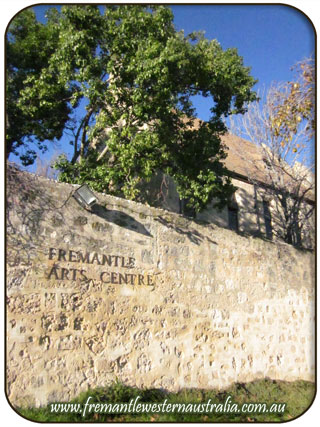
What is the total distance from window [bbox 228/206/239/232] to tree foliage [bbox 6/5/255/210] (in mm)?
5688

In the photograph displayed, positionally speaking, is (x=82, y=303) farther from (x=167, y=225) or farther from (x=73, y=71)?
(x=73, y=71)

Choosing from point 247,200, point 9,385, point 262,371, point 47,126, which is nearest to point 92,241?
point 9,385

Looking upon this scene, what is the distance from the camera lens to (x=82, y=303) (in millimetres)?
5824

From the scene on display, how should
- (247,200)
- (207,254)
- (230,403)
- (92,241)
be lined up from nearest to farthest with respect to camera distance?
(92,241) → (230,403) → (207,254) → (247,200)

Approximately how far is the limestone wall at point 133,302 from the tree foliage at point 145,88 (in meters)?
1.95

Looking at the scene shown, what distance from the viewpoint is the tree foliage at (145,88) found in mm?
8656

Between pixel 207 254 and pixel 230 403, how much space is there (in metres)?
2.83

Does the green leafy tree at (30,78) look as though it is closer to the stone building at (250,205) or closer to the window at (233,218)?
the stone building at (250,205)

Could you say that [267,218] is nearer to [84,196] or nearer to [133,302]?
[133,302]

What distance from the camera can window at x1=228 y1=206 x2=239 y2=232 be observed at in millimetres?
15203

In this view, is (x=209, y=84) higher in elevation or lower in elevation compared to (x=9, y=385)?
higher

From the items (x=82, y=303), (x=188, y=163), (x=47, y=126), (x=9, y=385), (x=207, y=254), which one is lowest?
(x=9, y=385)

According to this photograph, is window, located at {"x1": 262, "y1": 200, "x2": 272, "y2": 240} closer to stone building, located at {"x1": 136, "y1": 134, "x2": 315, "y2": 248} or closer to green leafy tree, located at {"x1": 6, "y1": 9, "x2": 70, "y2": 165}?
stone building, located at {"x1": 136, "y1": 134, "x2": 315, "y2": 248}

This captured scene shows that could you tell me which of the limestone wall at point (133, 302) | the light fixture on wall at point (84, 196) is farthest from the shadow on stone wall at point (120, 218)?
the light fixture on wall at point (84, 196)
